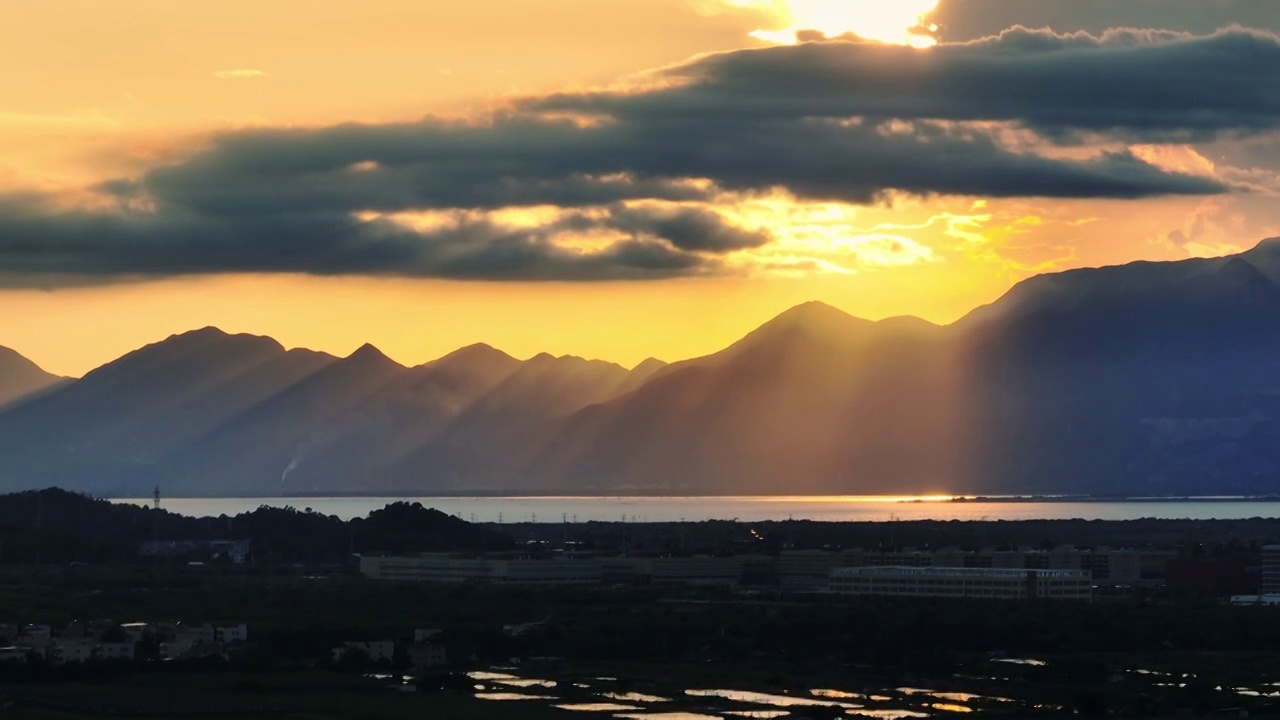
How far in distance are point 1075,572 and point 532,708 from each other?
141 feet

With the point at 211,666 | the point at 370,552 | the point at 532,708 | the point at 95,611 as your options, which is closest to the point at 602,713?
the point at 532,708

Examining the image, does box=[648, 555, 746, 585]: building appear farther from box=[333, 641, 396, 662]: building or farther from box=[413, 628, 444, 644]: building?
box=[333, 641, 396, 662]: building

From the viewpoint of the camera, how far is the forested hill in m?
139

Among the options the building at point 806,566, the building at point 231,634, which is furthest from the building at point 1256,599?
the building at point 231,634

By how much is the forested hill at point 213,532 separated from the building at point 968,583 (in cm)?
4352

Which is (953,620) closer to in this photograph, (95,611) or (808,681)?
(808,681)

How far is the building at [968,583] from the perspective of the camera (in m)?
95.4

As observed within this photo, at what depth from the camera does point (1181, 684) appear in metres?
62.8

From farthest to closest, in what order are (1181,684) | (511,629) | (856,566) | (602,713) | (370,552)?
(370,552)
(856,566)
(511,629)
(1181,684)
(602,713)

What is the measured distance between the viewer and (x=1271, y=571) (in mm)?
105500

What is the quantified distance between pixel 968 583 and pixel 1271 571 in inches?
601

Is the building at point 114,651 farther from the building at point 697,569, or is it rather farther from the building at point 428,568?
the building at point 428,568

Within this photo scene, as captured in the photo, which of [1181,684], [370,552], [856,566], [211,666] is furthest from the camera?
[370,552]

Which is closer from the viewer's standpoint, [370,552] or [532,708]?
[532,708]
